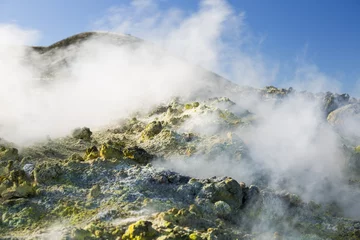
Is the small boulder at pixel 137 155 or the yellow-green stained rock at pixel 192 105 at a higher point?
the yellow-green stained rock at pixel 192 105

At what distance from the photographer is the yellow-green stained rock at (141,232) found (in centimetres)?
568

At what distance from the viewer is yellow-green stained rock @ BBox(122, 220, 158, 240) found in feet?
18.6

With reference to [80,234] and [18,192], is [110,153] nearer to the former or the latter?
[18,192]

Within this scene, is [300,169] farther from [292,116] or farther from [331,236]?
[292,116]

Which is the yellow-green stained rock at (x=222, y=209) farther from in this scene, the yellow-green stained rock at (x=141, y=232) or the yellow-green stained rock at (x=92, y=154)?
the yellow-green stained rock at (x=92, y=154)

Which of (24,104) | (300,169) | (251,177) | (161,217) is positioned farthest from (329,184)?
(24,104)

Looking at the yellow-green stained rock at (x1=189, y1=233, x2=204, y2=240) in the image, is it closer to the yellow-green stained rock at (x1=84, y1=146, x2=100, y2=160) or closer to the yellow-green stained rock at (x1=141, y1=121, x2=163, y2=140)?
the yellow-green stained rock at (x1=84, y1=146, x2=100, y2=160)

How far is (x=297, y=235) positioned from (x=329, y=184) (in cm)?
379

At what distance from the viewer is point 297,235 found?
742cm

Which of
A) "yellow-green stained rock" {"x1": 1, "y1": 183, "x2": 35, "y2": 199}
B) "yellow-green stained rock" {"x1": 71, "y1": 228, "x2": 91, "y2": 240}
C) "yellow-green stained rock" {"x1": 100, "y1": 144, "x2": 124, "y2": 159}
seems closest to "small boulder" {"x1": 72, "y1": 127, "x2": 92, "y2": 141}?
"yellow-green stained rock" {"x1": 100, "y1": 144, "x2": 124, "y2": 159}

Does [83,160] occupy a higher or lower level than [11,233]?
higher

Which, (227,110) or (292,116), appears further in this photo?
(292,116)

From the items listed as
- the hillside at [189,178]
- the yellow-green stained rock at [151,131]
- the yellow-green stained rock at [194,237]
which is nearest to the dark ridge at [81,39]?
the hillside at [189,178]

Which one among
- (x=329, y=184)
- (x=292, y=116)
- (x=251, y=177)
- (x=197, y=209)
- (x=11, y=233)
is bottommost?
(x=11, y=233)
